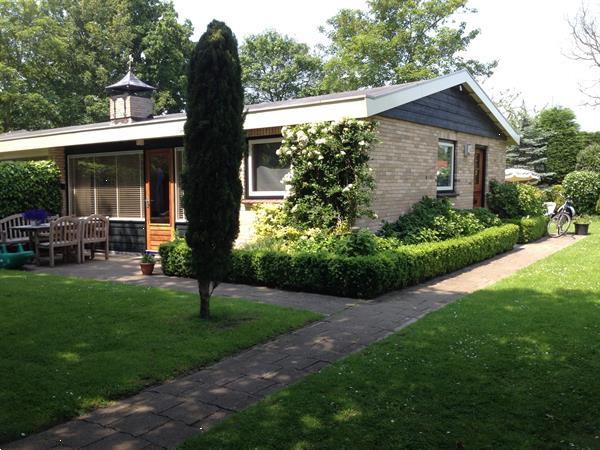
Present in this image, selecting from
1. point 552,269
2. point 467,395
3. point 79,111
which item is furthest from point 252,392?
point 79,111

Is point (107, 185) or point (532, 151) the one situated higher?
point (532, 151)

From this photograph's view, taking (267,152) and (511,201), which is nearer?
(267,152)

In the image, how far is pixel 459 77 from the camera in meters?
13.0

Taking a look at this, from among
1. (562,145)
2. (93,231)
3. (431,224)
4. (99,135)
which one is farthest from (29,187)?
(562,145)

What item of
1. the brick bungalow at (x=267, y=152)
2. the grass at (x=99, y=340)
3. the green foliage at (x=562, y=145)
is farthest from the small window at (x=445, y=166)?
the green foliage at (x=562, y=145)

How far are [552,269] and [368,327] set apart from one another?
214 inches

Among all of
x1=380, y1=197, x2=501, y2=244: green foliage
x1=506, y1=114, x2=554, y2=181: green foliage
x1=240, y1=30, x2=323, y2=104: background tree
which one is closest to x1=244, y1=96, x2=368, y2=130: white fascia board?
x1=380, y1=197, x2=501, y2=244: green foliage

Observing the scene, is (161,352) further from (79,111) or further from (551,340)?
(79,111)

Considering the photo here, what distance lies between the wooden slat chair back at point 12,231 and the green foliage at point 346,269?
5.80 meters

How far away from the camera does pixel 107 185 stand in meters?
13.9

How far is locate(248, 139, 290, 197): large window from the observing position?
11.0 m

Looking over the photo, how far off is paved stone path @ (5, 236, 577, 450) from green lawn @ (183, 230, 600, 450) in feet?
0.85

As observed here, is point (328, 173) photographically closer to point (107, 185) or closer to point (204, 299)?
point (204, 299)

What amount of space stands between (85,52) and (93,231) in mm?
27568
